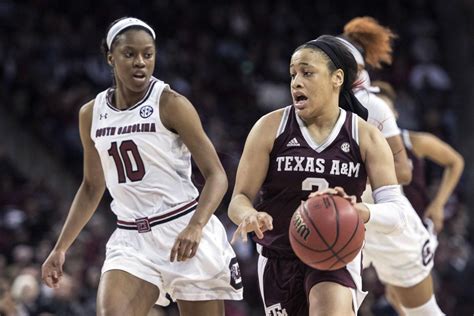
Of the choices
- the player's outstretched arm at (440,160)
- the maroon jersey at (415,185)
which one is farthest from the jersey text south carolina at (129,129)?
the player's outstretched arm at (440,160)

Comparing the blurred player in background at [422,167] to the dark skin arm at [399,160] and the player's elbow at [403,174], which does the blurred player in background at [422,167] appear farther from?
the player's elbow at [403,174]

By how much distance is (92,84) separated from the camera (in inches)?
579

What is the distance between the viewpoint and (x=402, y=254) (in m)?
6.75

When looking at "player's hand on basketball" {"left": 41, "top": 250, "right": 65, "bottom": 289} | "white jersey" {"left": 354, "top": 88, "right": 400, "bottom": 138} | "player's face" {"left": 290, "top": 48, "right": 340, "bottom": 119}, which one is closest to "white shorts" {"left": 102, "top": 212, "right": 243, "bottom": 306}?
"player's hand on basketball" {"left": 41, "top": 250, "right": 65, "bottom": 289}

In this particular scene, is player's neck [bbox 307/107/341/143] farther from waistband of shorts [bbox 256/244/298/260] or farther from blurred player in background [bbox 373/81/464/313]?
blurred player in background [bbox 373/81/464/313]

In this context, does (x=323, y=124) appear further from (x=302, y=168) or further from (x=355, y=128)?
(x=302, y=168)

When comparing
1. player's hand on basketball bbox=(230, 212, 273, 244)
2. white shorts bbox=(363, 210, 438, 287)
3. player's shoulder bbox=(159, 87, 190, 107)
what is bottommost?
white shorts bbox=(363, 210, 438, 287)

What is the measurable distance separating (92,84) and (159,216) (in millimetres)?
9549

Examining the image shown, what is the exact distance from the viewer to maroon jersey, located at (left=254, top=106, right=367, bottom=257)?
5090mm

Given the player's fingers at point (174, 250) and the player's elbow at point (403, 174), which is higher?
the player's elbow at point (403, 174)

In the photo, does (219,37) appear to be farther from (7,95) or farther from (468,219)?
(468,219)

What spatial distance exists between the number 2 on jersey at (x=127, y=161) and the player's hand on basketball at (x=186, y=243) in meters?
0.44

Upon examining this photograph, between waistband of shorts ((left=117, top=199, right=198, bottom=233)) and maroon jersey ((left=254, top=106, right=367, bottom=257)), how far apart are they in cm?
49

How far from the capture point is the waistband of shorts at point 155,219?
5.43 m
